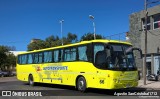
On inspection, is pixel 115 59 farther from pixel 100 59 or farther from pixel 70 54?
pixel 70 54

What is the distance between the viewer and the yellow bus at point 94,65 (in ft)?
57.9

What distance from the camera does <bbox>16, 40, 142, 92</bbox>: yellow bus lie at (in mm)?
17656

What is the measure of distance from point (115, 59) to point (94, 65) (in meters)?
1.54

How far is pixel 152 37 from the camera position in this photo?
3070 cm

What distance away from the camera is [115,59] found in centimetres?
1775

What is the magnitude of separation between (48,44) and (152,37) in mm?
53615

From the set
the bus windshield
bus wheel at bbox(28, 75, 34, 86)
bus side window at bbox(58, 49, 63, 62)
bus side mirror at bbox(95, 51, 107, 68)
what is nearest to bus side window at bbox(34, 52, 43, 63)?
bus wheel at bbox(28, 75, 34, 86)

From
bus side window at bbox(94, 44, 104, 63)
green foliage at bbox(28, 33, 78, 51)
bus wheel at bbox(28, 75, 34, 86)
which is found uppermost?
green foliage at bbox(28, 33, 78, 51)

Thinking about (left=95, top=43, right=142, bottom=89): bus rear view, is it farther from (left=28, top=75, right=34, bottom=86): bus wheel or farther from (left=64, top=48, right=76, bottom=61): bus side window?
(left=28, top=75, right=34, bottom=86): bus wheel

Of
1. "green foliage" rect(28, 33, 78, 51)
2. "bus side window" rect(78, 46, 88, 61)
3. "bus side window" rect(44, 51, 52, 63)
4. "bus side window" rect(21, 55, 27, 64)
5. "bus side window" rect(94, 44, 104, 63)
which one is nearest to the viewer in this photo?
"bus side window" rect(94, 44, 104, 63)

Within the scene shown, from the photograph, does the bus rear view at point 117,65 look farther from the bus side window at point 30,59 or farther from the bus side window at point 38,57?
the bus side window at point 30,59

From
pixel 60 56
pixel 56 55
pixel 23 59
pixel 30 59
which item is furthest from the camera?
pixel 23 59

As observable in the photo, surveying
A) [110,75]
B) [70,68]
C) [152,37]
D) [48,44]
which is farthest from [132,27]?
[48,44]

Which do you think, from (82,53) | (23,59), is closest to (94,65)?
(82,53)
